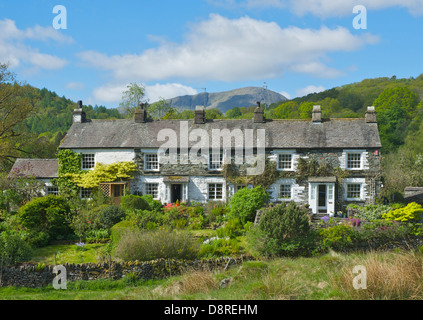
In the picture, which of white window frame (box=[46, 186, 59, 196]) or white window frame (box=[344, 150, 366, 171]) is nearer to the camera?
white window frame (box=[344, 150, 366, 171])

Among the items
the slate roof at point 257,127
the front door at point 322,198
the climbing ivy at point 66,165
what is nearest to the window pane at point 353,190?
the front door at point 322,198

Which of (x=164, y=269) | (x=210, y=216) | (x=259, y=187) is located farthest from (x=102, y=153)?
(x=164, y=269)

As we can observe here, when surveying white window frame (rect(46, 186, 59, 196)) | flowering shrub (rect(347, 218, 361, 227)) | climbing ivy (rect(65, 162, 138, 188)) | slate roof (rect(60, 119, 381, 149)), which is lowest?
flowering shrub (rect(347, 218, 361, 227))

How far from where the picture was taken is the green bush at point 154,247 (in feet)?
52.6

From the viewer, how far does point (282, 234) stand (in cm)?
1717

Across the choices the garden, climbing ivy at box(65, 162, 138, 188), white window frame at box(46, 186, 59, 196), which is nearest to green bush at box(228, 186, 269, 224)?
the garden

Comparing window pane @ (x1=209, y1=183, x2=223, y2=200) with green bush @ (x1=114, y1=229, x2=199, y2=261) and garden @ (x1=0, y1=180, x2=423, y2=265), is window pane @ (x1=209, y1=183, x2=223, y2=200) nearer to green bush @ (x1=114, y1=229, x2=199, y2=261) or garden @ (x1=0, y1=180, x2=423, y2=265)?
garden @ (x1=0, y1=180, x2=423, y2=265)

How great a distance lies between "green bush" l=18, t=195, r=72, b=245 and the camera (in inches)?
782

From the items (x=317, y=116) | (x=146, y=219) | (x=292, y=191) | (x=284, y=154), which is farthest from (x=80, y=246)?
(x=317, y=116)

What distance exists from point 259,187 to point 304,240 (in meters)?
7.87

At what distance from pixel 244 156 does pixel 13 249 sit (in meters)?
16.2

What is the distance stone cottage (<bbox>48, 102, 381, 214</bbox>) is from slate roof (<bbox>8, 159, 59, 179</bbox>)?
7.15ft

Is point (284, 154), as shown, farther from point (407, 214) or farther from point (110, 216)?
point (110, 216)

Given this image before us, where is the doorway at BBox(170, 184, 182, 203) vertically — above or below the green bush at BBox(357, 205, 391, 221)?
above
